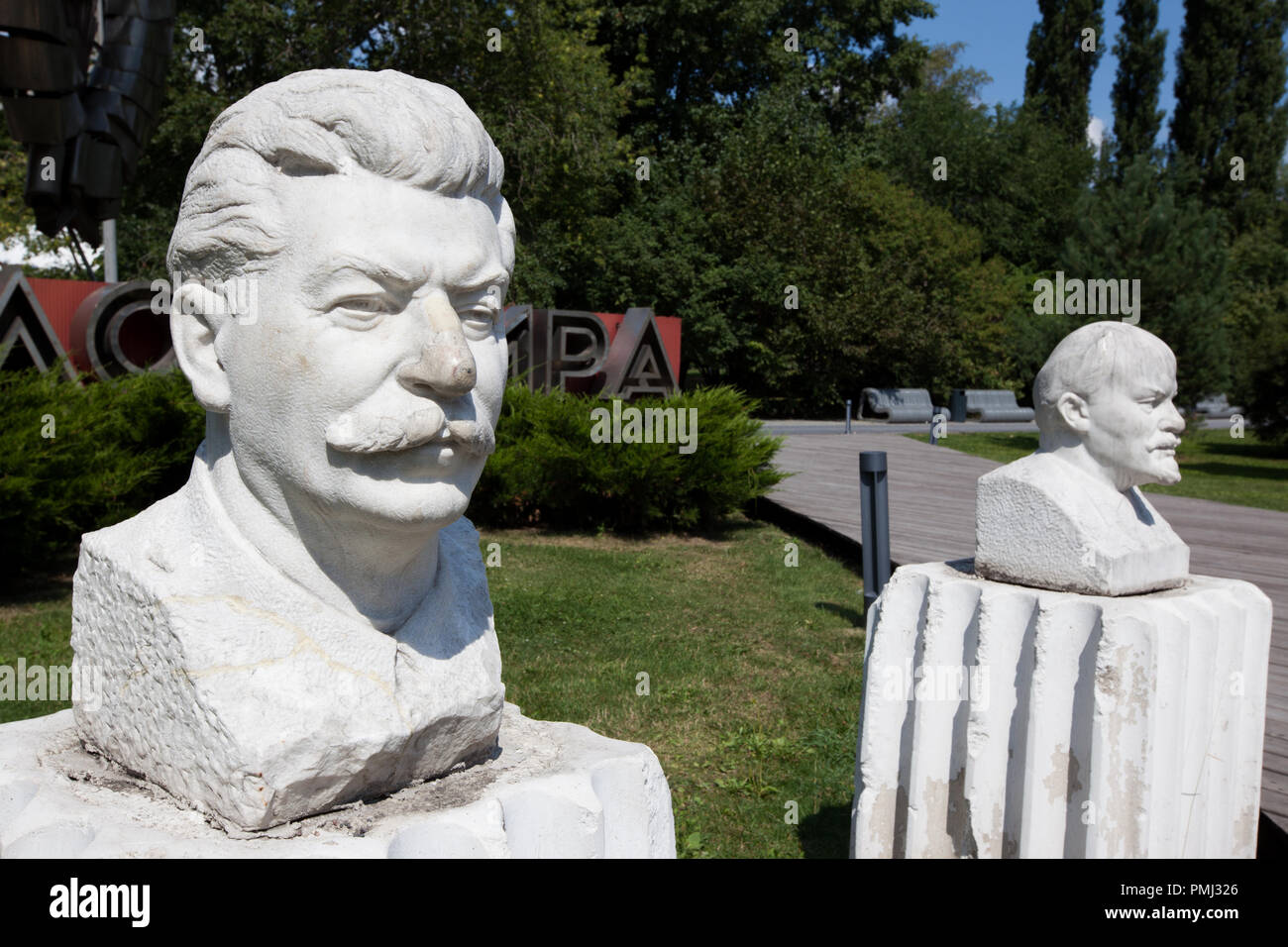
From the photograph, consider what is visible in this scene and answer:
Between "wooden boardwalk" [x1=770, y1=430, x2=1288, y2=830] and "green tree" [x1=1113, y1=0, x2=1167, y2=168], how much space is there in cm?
1978

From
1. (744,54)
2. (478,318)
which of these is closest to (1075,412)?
(478,318)

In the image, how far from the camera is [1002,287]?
25.3 meters

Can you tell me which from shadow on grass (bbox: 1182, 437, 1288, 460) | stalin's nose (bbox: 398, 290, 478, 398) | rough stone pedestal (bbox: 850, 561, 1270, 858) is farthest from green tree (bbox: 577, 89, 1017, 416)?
stalin's nose (bbox: 398, 290, 478, 398)

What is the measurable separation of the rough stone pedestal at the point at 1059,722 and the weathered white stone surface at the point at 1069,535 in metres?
0.08

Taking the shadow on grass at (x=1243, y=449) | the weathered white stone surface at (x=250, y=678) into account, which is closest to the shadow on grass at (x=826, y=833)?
the weathered white stone surface at (x=250, y=678)

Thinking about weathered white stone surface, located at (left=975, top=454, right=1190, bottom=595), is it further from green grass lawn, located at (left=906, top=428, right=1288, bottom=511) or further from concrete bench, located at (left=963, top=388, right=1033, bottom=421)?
concrete bench, located at (left=963, top=388, right=1033, bottom=421)

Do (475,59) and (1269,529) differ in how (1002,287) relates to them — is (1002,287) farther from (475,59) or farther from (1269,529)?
(1269,529)

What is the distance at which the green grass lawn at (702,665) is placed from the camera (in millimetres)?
4359

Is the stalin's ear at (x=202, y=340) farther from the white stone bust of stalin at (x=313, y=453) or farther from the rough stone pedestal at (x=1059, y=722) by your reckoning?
the rough stone pedestal at (x=1059, y=722)

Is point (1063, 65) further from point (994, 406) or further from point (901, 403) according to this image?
point (901, 403)

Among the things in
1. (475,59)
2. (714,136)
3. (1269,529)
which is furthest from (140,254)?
(1269,529)

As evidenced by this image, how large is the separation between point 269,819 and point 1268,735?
163 inches

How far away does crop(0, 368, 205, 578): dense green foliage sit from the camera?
20.8 feet

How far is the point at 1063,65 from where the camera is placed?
3281cm
